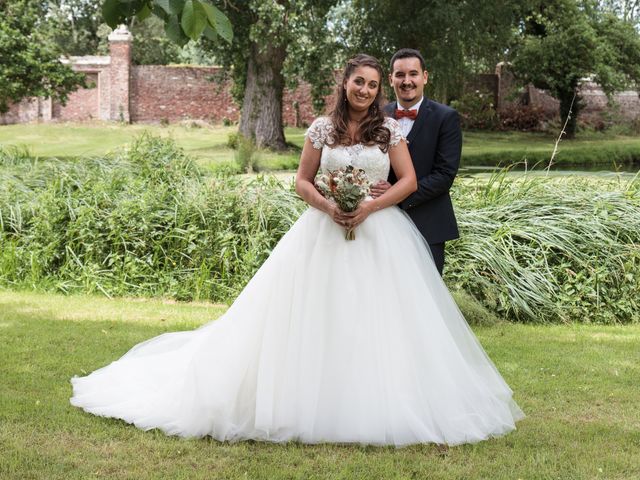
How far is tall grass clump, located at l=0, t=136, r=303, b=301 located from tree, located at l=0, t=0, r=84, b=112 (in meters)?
11.7

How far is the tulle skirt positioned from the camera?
4.09m

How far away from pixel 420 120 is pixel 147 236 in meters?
4.14

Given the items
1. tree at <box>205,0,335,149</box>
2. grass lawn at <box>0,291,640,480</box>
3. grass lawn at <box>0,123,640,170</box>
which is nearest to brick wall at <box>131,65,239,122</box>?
grass lawn at <box>0,123,640,170</box>

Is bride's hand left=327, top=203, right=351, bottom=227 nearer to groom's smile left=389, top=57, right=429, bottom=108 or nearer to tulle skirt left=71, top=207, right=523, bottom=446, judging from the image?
tulle skirt left=71, top=207, right=523, bottom=446

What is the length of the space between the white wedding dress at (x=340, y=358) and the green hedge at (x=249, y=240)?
3.05m

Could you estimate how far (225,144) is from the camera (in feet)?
91.8

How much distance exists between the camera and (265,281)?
4.46 meters

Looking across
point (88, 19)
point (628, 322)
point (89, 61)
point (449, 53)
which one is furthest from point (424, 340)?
point (88, 19)

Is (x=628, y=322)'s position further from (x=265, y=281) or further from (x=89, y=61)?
(x=89, y=61)

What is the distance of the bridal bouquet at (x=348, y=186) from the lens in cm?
422

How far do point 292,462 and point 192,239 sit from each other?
14.7 ft

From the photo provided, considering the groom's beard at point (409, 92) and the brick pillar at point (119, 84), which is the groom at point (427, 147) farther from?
the brick pillar at point (119, 84)

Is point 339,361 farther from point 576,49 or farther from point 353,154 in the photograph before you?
point 576,49

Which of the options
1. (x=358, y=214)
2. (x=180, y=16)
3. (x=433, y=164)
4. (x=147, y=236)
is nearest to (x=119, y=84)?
(x=147, y=236)
